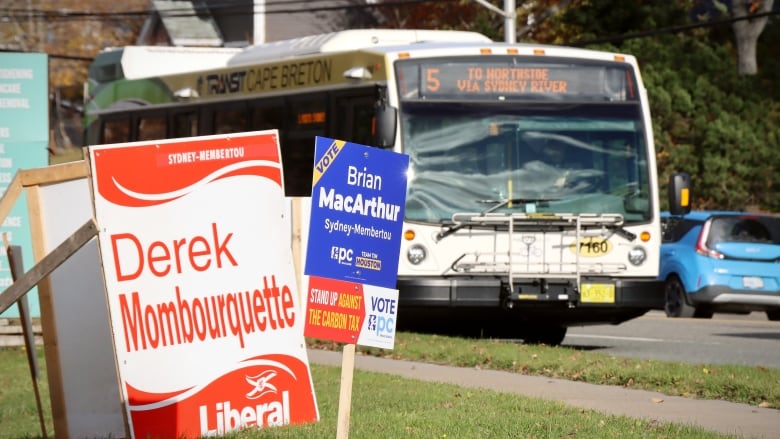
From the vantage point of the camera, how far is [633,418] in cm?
1013

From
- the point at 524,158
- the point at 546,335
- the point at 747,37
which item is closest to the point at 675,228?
the point at 546,335

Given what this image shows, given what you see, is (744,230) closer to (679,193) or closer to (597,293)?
(679,193)

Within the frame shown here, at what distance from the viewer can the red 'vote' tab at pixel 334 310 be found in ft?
24.6

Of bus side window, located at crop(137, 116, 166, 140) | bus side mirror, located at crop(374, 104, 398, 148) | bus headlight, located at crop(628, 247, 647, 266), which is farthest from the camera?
bus side window, located at crop(137, 116, 166, 140)

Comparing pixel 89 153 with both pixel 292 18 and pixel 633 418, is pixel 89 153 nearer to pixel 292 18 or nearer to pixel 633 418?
pixel 633 418

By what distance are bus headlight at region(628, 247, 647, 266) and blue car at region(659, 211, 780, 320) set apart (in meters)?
5.55

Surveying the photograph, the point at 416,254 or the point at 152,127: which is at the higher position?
the point at 152,127

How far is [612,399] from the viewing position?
38.4 feet

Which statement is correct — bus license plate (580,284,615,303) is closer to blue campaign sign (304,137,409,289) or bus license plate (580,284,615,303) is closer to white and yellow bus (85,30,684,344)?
white and yellow bus (85,30,684,344)

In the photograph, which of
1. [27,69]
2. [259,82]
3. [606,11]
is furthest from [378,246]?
[606,11]

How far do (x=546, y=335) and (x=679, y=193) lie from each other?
2.78 m

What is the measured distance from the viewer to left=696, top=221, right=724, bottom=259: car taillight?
22.7 m

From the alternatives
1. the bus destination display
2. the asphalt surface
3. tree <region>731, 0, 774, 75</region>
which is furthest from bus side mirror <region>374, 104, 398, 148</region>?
tree <region>731, 0, 774, 75</region>

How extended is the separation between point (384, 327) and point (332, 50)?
37.9 ft
